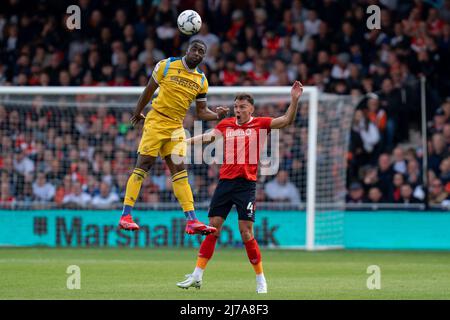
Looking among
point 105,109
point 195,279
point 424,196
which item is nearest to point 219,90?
point 105,109

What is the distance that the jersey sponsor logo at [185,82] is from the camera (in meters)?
12.9

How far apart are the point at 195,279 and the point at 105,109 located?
11.2 meters

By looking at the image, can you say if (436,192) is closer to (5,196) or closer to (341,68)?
(341,68)

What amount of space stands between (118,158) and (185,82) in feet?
31.8

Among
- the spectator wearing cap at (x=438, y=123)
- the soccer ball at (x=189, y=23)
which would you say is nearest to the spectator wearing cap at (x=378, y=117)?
the spectator wearing cap at (x=438, y=123)

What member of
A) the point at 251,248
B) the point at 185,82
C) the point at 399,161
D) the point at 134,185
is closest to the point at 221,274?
the point at 134,185

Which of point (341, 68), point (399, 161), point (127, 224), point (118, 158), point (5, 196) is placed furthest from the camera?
point (341, 68)

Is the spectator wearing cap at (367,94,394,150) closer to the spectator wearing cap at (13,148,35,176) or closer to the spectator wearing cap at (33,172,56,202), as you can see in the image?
the spectator wearing cap at (33,172,56,202)

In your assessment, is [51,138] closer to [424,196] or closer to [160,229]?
[160,229]

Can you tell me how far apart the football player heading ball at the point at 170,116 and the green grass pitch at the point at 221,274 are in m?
1.22

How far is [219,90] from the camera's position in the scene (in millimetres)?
20438

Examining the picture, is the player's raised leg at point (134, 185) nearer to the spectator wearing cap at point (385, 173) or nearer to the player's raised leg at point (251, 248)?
the player's raised leg at point (251, 248)

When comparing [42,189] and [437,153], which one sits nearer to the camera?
[437,153]

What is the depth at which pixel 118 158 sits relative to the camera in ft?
73.6
